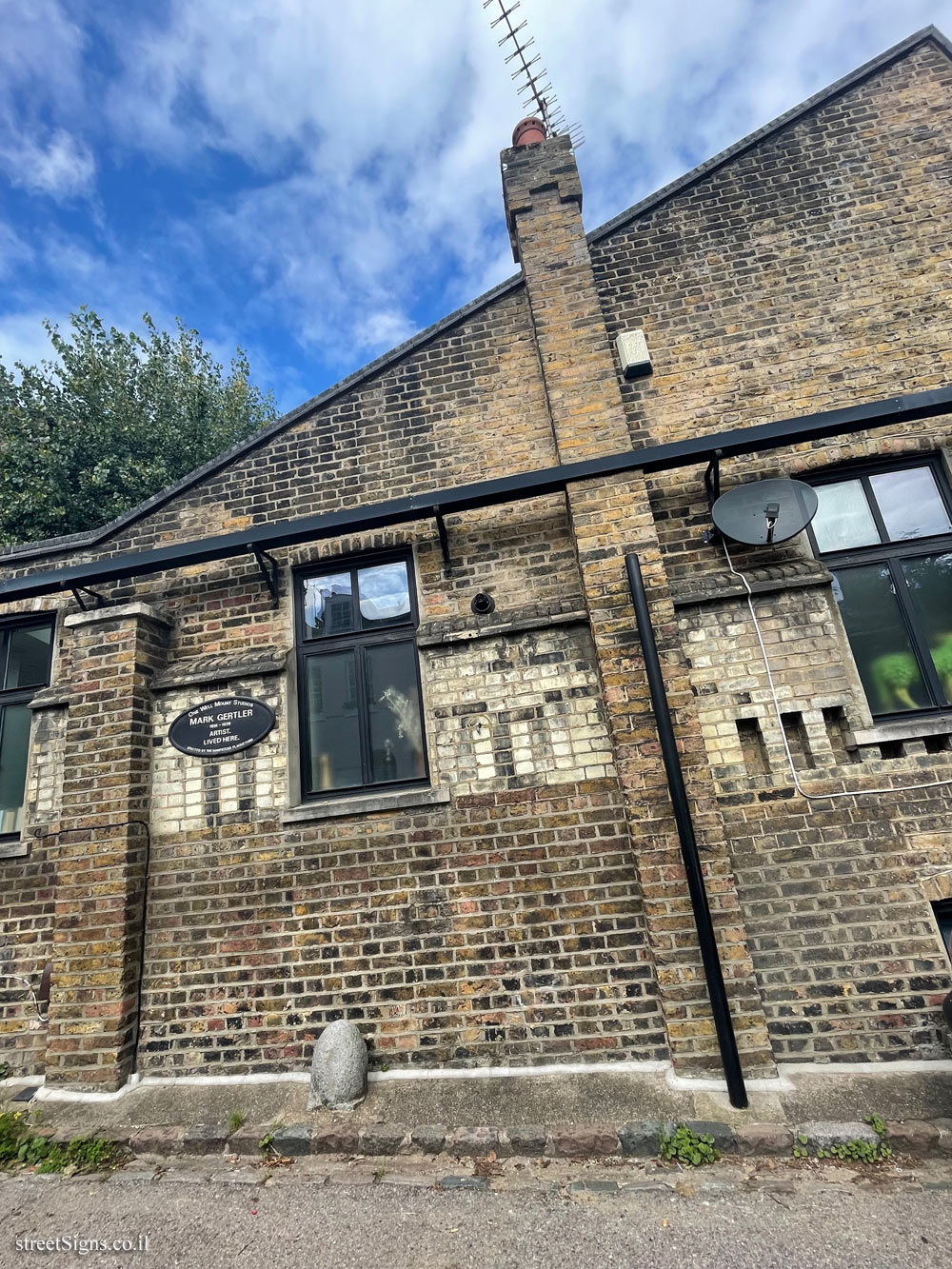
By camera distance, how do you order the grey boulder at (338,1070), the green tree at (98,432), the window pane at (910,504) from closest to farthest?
1. the grey boulder at (338,1070)
2. the window pane at (910,504)
3. the green tree at (98,432)

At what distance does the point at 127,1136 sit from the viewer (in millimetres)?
3543

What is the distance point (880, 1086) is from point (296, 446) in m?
6.01

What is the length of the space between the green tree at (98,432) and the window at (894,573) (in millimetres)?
11587

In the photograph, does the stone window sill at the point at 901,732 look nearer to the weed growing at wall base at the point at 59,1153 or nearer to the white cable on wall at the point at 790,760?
the white cable on wall at the point at 790,760

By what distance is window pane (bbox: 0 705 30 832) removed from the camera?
16.8ft

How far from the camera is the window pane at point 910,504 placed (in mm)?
4480

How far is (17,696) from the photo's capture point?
5336mm

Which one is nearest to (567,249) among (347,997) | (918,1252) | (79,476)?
(347,997)

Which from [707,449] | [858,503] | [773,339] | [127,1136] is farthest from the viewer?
[773,339]

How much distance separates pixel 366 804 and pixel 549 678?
160cm

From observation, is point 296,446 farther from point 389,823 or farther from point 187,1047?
point 187,1047

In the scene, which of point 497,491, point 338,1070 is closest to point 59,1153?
point 338,1070

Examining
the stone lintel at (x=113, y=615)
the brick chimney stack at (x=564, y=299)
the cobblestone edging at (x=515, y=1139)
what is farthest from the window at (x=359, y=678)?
the cobblestone edging at (x=515, y=1139)

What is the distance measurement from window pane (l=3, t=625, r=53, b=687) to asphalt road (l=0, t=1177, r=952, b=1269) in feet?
12.3
